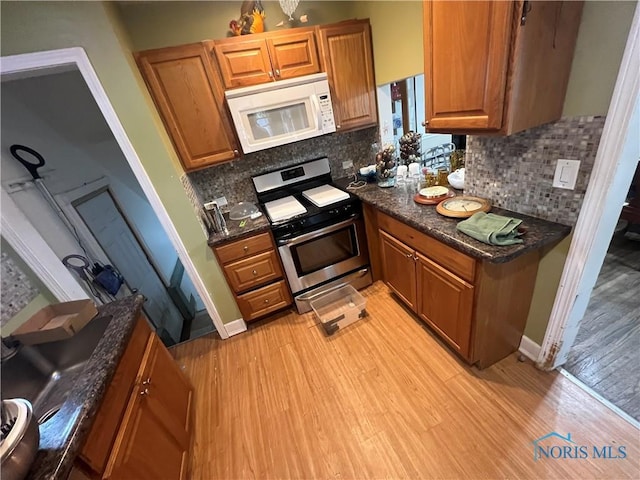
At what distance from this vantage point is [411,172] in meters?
2.10

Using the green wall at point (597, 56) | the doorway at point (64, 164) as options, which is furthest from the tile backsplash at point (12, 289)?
the green wall at point (597, 56)

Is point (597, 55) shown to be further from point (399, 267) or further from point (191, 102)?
point (191, 102)

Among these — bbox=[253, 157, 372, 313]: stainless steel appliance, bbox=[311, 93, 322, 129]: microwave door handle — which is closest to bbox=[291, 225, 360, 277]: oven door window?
bbox=[253, 157, 372, 313]: stainless steel appliance

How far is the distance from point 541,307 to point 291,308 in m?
1.83

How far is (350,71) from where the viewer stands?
2.11m

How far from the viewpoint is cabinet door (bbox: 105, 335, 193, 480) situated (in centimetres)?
97

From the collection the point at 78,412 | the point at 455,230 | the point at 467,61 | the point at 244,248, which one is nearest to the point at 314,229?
the point at 244,248

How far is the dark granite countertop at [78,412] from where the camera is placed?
70 centimetres

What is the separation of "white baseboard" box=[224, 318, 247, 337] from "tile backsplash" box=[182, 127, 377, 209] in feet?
3.48

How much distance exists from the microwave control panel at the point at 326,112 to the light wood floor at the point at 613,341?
223cm

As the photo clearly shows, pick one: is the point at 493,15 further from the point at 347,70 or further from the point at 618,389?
the point at 618,389

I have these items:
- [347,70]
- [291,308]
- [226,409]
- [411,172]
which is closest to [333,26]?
[347,70]

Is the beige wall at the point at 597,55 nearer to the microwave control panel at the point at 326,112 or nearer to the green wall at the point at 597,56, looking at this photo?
the green wall at the point at 597,56

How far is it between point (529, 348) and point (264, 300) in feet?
6.20
